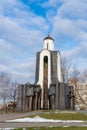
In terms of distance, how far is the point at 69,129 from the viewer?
34.6 ft

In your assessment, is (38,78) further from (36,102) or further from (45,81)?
(36,102)

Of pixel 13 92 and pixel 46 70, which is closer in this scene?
pixel 46 70

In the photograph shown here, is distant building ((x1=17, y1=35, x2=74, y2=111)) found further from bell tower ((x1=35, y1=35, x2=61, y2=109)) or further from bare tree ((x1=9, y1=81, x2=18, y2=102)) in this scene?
bare tree ((x1=9, y1=81, x2=18, y2=102))

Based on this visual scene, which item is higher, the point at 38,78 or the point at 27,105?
the point at 38,78

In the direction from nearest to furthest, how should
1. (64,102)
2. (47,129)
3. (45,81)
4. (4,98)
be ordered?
(47,129)
(64,102)
(45,81)
(4,98)

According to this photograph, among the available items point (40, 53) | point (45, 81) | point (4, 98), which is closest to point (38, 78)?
point (45, 81)

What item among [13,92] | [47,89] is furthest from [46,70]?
[13,92]

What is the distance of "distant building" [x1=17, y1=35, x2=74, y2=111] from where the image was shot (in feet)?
88.4

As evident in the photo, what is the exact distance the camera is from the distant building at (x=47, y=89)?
27.0 metres

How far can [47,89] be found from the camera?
29.4 meters

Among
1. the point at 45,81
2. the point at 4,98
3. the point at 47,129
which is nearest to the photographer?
the point at 47,129

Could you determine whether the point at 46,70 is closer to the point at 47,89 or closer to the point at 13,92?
the point at 47,89

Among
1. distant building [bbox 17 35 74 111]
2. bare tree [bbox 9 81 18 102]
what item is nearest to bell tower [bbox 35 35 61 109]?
distant building [bbox 17 35 74 111]

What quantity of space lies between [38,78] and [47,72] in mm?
1265
